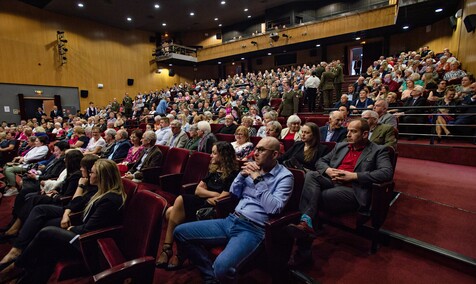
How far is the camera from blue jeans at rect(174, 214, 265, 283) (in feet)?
4.29

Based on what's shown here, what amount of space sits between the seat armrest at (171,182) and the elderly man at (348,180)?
1325 mm

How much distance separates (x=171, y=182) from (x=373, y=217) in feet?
5.89

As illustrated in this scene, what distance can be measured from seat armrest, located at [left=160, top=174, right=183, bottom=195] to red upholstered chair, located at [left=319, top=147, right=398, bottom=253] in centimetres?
145

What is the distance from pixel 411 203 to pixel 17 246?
125 inches

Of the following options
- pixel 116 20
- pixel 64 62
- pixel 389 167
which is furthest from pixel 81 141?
pixel 116 20

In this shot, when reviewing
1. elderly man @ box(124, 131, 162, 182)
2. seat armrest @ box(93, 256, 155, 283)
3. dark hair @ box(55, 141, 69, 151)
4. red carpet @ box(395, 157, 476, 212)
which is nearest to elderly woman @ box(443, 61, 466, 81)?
red carpet @ box(395, 157, 476, 212)

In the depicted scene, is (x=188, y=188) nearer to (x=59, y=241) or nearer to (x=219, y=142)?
(x=219, y=142)

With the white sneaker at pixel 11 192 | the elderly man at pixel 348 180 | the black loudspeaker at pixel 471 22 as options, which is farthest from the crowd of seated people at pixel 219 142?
the black loudspeaker at pixel 471 22

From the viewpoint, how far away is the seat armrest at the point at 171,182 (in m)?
2.46

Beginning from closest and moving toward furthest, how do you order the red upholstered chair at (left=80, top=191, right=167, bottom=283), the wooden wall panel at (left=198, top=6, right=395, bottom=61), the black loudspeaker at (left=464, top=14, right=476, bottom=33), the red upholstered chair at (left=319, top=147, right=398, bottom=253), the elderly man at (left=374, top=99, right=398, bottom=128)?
the red upholstered chair at (left=80, top=191, right=167, bottom=283) < the red upholstered chair at (left=319, top=147, right=398, bottom=253) < the elderly man at (left=374, top=99, right=398, bottom=128) < the black loudspeaker at (left=464, top=14, right=476, bottom=33) < the wooden wall panel at (left=198, top=6, right=395, bottom=61)

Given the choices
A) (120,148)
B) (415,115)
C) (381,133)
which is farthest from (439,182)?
(120,148)

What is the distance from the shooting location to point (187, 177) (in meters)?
2.46

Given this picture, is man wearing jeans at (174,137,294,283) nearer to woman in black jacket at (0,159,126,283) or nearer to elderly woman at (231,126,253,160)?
woman in black jacket at (0,159,126,283)

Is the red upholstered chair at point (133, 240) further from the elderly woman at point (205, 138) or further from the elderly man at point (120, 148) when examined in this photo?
the elderly man at point (120, 148)
